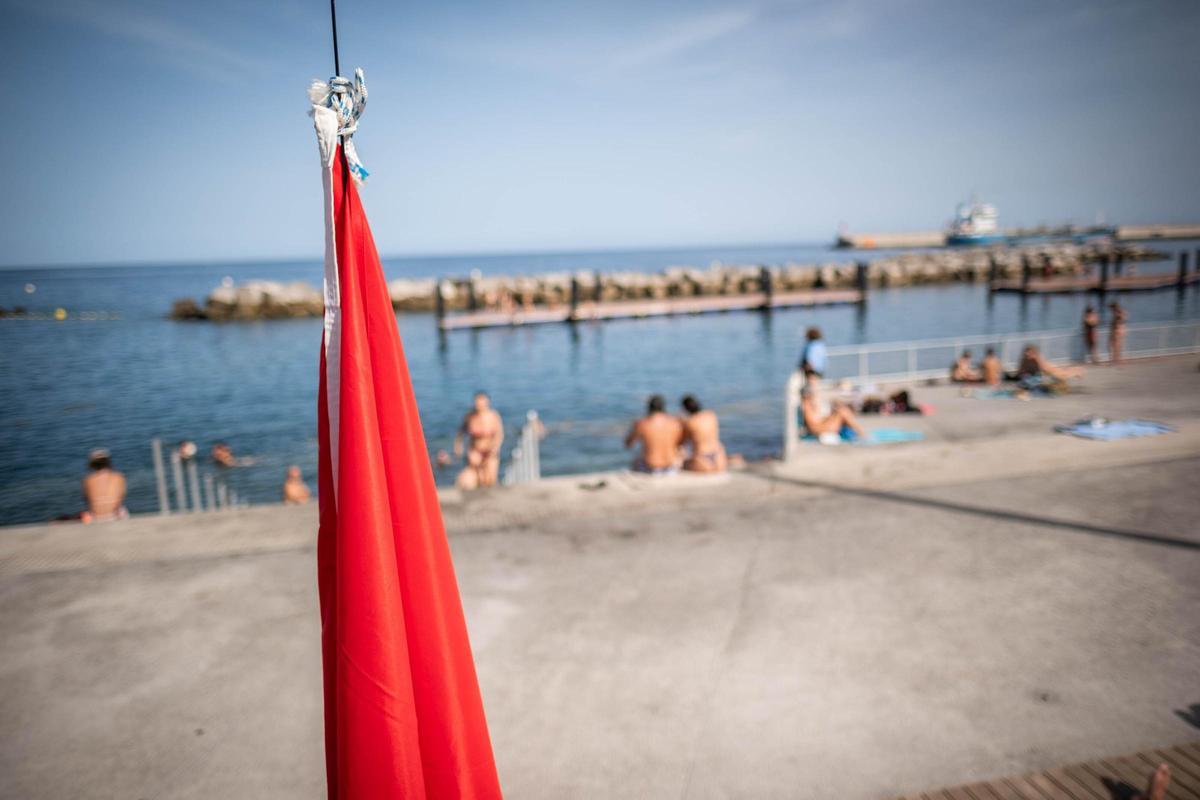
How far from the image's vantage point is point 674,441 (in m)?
8.31

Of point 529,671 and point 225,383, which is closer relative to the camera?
point 529,671

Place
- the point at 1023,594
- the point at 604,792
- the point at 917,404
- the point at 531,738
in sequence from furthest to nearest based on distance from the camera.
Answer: the point at 917,404, the point at 1023,594, the point at 531,738, the point at 604,792

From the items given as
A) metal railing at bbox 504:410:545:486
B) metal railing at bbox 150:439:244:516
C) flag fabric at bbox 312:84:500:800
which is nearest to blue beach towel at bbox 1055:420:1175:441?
metal railing at bbox 504:410:545:486

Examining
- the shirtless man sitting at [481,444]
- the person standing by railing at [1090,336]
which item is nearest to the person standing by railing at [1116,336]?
the person standing by railing at [1090,336]

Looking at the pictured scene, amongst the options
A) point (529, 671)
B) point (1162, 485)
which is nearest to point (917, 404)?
point (1162, 485)

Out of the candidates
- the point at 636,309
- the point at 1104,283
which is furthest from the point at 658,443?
the point at 1104,283

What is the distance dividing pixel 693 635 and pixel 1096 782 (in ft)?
7.33

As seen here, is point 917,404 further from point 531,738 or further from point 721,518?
point 531,738

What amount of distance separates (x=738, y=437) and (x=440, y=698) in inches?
654

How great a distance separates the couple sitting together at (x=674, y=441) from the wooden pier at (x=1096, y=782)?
489 centimetres

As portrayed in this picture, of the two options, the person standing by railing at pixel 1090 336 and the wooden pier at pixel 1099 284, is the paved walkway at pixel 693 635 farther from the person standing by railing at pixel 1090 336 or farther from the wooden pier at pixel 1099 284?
the wooden pier at pixel 1099 284

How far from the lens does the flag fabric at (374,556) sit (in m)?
1.90

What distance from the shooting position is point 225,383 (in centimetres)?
3170

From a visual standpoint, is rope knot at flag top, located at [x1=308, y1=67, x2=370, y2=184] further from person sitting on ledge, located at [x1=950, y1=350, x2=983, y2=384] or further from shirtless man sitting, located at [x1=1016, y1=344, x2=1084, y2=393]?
person sitting on ledge, located at [x1=950, y1=350, x2=983, y2=384]
